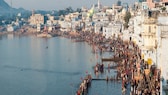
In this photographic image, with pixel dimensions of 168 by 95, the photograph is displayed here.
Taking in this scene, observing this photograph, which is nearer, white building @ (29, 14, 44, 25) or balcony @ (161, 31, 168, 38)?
balcony @ (161, 31, 168, 38)

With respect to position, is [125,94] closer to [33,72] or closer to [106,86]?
[106,86]

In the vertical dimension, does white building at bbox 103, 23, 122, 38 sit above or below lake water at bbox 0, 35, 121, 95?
above

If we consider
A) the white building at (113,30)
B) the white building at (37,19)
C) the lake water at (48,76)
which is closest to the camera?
the lake water at (48,76)

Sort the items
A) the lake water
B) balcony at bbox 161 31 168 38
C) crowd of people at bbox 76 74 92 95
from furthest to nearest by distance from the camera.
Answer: the lake water < crowd of people at bbox 76 74 92 95 < balcony at bbox 161 31 168 38

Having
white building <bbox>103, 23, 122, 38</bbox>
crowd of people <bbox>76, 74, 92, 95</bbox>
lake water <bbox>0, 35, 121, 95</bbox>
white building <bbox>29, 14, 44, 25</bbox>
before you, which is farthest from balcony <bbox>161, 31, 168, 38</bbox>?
white building <bbox>29, 14, 44, 25</bbox>

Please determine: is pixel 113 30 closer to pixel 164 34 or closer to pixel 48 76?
pixel 48 76

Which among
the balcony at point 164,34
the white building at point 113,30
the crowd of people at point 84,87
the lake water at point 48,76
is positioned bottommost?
the lake water at point 48,76

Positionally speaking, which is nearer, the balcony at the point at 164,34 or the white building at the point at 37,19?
the balcony at the point at 164,34

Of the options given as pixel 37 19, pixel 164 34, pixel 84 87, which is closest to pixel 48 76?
pixel 84 87

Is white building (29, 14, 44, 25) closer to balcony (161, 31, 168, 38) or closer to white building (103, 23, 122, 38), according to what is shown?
white building (103, 23, 122, 38)

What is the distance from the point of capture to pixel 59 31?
73.7 metres

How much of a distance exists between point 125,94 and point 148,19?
4125mm

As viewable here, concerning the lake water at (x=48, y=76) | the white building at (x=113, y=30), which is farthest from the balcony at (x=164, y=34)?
the white building at (x=113, y=30)

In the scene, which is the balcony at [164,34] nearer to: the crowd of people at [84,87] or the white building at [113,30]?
the crowd of people at [84,87]
